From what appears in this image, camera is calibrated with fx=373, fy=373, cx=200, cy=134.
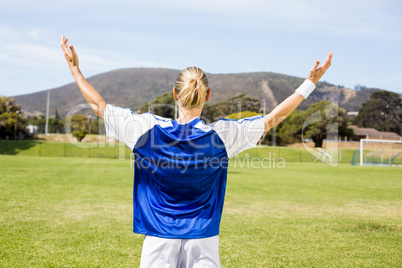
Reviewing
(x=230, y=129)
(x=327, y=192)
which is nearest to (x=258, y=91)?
(x=327, y=192)

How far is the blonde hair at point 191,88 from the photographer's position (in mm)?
2125

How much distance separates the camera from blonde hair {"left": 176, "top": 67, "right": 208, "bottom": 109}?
2125 mm

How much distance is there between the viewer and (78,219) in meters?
8.49

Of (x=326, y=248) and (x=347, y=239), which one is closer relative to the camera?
(x=326, y=248)

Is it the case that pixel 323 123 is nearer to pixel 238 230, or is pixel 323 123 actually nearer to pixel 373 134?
pixel 373 134

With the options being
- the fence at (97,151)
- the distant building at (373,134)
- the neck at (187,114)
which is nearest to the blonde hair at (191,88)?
the neck at (187,114)

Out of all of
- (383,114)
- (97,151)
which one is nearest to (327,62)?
(97,151)

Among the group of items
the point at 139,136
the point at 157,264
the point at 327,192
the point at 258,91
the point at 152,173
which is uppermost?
the point at 258,91

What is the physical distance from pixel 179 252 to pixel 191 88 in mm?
947

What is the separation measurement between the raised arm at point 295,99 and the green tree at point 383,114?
12246 centimetres

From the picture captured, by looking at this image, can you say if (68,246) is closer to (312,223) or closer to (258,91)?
(312,223)

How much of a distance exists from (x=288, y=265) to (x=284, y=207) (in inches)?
221

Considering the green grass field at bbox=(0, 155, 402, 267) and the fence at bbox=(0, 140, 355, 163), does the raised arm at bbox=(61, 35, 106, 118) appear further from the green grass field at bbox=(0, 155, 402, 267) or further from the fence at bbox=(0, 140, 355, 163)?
the fence at bbox=(0, 140, 355, 163)

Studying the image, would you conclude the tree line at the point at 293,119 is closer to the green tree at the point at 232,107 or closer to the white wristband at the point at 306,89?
the green tree at the point at 232,107
